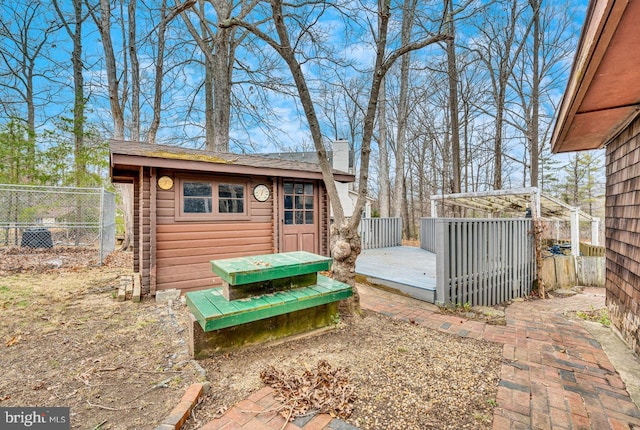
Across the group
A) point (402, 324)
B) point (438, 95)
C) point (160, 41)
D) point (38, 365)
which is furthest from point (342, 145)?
point (38, 365)

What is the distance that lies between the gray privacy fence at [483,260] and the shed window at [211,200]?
3485 mm

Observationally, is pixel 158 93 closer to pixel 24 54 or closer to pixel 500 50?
pixel 24 54

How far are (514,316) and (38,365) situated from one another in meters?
5.18

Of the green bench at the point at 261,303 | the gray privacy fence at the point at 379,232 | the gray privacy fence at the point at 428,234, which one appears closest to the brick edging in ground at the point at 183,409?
the green bench at the point at 261,303

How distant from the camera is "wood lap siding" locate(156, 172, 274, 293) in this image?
4.51 metres

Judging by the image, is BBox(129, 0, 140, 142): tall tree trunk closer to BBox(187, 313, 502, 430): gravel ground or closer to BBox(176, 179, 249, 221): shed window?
BBox(176, 179, 249, 221): shed window

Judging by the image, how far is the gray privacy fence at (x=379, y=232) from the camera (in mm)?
9062

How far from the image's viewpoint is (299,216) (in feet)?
19.7

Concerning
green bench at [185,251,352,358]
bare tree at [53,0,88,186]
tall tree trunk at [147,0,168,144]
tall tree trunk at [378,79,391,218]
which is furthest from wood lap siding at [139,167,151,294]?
tall tree trunk at [378,79,391,218]

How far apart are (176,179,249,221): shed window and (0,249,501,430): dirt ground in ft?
5.74

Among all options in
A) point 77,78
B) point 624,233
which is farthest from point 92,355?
point 77,78

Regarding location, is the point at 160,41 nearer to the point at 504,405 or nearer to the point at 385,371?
the point at 385,371

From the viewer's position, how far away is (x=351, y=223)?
333 centimetres

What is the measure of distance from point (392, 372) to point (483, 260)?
312 cm
